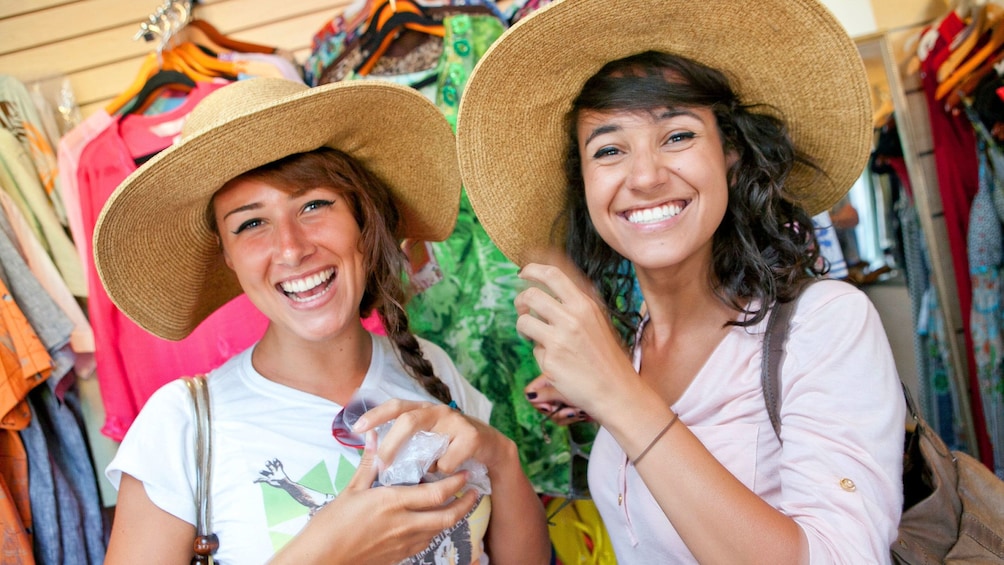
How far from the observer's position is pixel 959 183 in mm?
3264

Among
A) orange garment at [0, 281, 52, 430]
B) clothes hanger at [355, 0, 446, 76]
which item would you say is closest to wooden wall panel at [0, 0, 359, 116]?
clothes hanger at [355, 0, 446, 76]

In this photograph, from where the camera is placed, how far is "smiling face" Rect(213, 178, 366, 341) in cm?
172

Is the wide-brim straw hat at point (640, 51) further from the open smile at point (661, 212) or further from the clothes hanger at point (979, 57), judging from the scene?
the clothes hanger at point (979, 57)

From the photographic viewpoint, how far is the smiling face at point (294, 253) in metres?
1.72

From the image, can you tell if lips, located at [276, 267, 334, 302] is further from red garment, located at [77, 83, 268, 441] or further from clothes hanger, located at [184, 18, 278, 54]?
clothes hanger, located at [184, 18, 278, 54]

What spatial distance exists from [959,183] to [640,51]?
91.9 inches

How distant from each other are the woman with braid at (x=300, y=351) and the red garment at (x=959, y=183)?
246 centimetres

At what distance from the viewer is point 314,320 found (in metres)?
1.73

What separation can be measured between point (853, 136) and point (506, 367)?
1.37m

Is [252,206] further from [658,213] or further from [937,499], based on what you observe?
[937,499]

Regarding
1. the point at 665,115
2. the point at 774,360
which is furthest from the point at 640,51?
the point at 774,360

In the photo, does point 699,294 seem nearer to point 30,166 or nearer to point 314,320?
point 314,320

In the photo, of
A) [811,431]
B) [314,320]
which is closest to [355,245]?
[314,320]

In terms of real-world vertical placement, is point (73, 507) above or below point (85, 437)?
below
